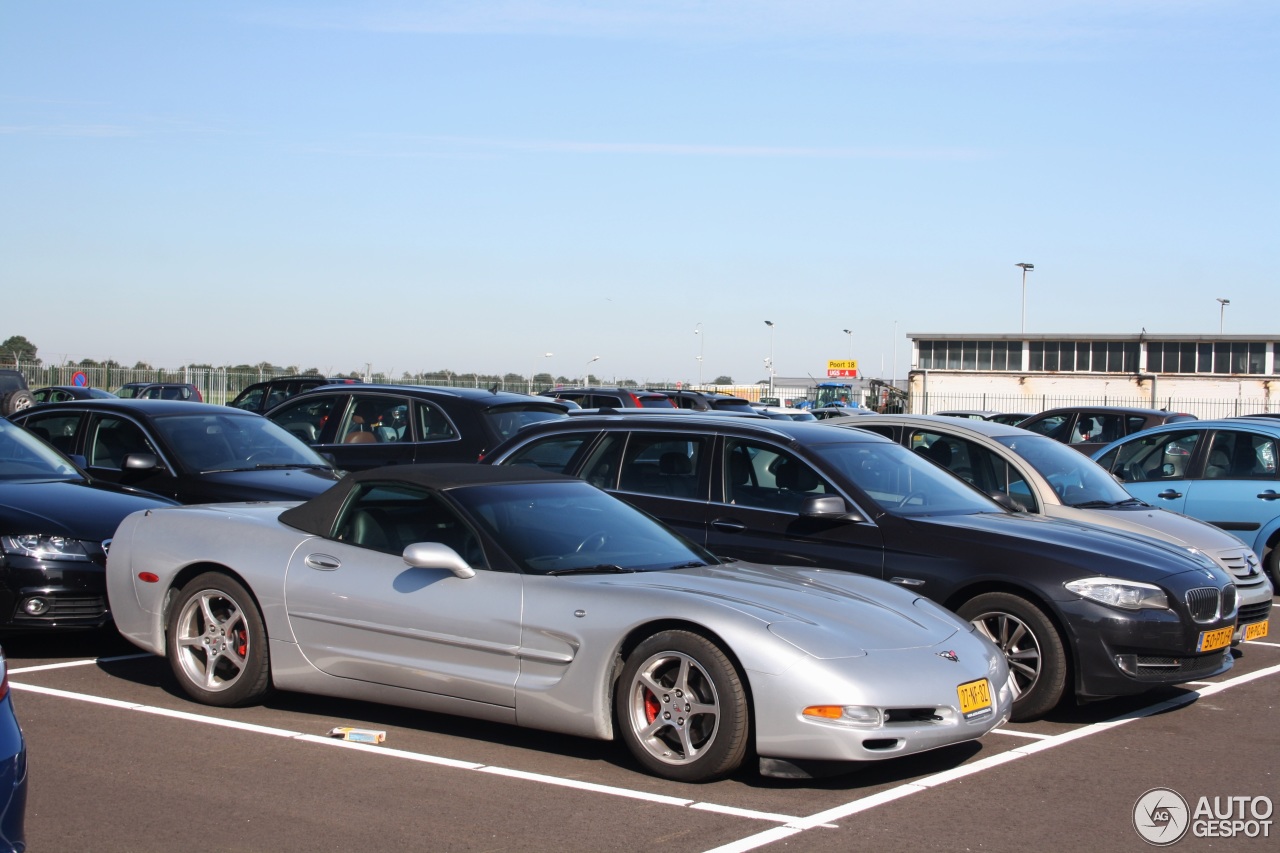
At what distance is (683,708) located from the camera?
18.5 ft

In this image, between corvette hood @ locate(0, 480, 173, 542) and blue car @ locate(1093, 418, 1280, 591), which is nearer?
corvette hood @ locate(0, 480, 173, 542)

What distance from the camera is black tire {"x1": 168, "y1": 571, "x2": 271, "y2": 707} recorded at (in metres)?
6.72

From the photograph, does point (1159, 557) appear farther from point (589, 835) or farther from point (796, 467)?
point (589, 835)

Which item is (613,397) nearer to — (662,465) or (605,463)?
(605,463)

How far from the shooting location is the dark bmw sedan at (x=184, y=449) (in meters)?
10.2

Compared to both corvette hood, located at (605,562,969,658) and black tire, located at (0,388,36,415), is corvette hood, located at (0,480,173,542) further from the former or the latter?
black tire, located at (0,388,36,415)

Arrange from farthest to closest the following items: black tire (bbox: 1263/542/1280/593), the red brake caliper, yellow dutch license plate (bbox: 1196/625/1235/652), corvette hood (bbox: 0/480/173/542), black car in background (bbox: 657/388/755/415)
A: black car in background (bbox: 657/388/755/415) → black tire (bbox: 1263/542/1280/593) → corvette hood (bbox: 0/480/173/542) → yellow dutch license plate (bbox: 1196/625/1235/652) → the red brake caliper

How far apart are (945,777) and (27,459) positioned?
6749 millimetres

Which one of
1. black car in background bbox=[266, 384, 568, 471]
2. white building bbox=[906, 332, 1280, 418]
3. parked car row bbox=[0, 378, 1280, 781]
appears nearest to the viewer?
parked car row bbox=[0, 378, 1280, 781]

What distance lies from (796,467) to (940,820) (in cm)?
319

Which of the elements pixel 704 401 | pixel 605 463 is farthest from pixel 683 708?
pixel 704 401

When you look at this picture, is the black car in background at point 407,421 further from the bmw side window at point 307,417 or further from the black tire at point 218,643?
the black tire at point 218,643

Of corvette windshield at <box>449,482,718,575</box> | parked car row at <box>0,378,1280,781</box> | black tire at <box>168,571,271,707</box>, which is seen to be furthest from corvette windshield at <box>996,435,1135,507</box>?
black tire at <box>168,571,271,707</box>

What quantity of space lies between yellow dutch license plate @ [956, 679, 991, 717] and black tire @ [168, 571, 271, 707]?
3457 mm
